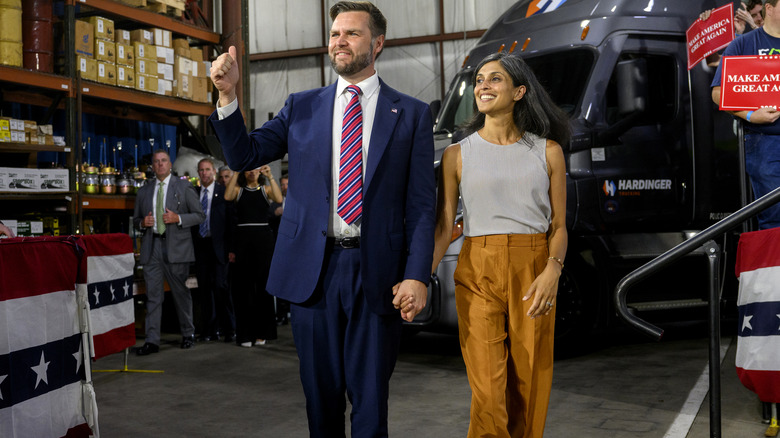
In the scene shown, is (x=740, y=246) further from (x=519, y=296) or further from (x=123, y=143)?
(x=123, y=143)

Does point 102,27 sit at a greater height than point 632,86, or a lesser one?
greater

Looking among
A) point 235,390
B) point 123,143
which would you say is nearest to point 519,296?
point 235,390

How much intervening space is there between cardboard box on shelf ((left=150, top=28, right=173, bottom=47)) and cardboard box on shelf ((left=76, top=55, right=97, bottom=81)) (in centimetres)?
110

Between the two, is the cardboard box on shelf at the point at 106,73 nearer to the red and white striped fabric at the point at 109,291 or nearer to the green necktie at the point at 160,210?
the green necktie at the point at 160,210

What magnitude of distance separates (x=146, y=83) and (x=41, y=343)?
20.6 feet

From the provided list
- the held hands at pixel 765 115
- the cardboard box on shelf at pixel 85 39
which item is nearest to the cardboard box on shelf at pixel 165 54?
the cardboard box on shelf at pixel 85 39

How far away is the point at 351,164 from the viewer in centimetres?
288

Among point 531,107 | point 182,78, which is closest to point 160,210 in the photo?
point 182,78

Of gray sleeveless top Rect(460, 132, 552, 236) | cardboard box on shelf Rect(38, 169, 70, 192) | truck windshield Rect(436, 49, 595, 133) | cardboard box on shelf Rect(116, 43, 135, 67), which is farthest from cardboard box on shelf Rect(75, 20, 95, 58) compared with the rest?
gray sleeveless top Rect(460, 132, 552, 236)

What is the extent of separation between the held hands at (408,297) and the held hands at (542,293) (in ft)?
1.89

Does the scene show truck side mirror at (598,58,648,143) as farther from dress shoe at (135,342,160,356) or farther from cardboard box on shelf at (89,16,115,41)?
cardboard box on shelf at (89,16,115,41)

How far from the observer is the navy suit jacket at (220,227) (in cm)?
845

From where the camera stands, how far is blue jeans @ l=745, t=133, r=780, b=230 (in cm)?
462

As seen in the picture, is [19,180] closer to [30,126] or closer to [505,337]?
[30,126]
